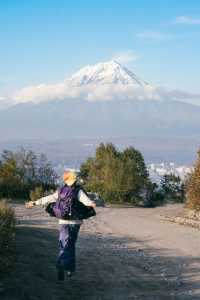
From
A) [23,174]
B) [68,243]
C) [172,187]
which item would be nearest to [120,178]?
[23,174]

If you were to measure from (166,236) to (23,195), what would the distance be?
38.0m

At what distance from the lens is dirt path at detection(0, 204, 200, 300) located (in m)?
11.4

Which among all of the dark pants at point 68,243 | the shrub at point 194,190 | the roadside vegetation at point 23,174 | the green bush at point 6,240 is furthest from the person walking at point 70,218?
the roadside vegetation at point 23,174

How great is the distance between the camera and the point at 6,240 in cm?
1343

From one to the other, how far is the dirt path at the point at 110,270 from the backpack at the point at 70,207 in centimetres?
116

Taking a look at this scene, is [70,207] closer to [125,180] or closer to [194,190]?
[194,190]

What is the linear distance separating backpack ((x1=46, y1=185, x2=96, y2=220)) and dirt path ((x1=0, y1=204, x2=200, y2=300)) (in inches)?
45.7

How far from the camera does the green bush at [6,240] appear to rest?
1206 cm

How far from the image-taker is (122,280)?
12828mm

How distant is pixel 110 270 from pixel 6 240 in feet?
7.19

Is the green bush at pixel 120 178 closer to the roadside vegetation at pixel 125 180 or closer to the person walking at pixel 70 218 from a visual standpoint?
the roadside vegetation at pixel 125 180

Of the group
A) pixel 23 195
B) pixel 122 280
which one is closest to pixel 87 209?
pixel 122 280

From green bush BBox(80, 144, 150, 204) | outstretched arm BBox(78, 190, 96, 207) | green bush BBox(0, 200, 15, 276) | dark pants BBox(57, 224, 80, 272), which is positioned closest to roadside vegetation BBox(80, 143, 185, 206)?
green bush BBox(80, 144, 150, 204)

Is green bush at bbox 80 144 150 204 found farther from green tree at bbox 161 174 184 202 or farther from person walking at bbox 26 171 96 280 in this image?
person walking at bbox 26 171 96 280
